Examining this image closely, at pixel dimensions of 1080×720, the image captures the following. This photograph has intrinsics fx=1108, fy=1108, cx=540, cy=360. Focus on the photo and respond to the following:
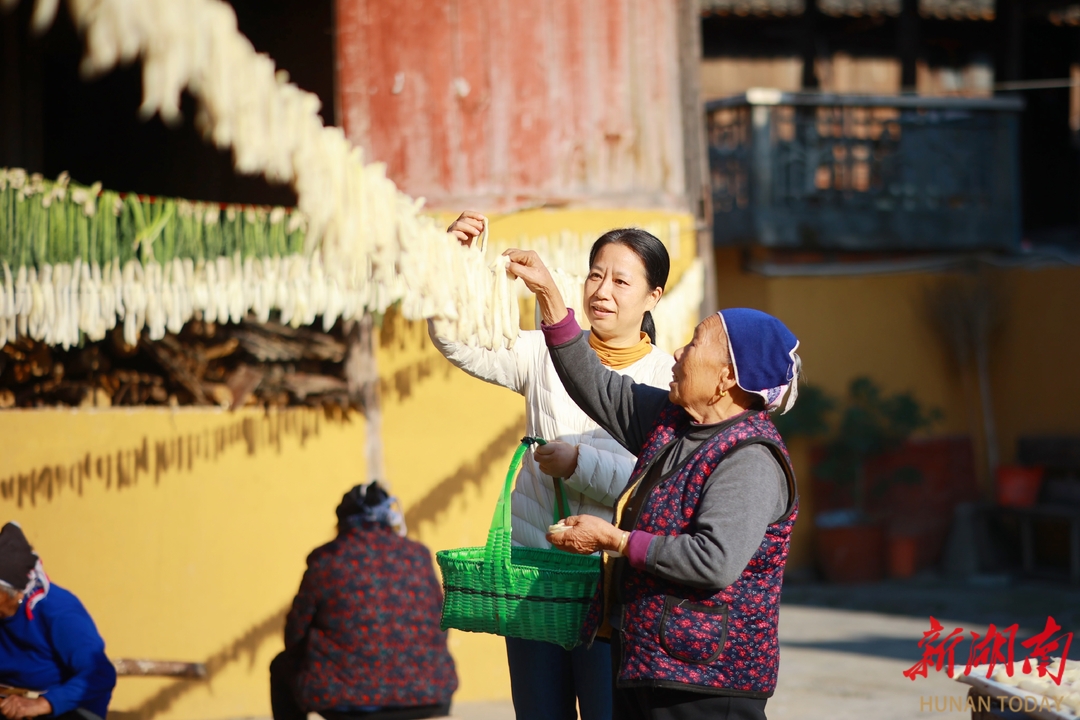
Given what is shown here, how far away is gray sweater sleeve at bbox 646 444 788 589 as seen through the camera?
209cm

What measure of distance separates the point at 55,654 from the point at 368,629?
39.2 inches

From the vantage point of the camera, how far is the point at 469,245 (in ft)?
9.09

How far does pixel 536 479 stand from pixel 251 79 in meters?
1.27

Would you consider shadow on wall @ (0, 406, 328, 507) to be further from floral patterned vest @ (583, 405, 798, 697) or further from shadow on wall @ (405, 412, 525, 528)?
floral patterned vest @ (583, 405, 798, 697)

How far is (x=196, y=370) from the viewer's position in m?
5.36

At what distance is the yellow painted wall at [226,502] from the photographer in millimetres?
5039

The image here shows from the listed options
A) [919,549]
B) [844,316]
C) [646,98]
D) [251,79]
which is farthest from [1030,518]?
[251,79]

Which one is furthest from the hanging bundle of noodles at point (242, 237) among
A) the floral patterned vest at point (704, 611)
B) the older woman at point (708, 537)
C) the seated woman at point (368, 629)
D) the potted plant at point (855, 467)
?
the potted plant at point (855, 467)

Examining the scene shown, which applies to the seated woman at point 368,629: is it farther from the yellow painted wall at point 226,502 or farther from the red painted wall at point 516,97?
the red painted wall at point 516,97

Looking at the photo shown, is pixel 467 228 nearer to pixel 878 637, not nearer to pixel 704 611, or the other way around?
pixel 704 611

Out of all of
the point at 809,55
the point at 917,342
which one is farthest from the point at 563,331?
the point at 809,55

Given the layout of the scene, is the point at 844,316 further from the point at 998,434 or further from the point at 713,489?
the point at 713,489

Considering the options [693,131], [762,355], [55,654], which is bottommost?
[55,654]

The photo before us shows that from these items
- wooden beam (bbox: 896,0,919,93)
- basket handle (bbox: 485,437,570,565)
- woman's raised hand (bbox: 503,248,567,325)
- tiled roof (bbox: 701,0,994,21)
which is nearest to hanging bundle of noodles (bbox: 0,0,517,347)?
woman's raised hand (bbox: 503,248,567,325)
